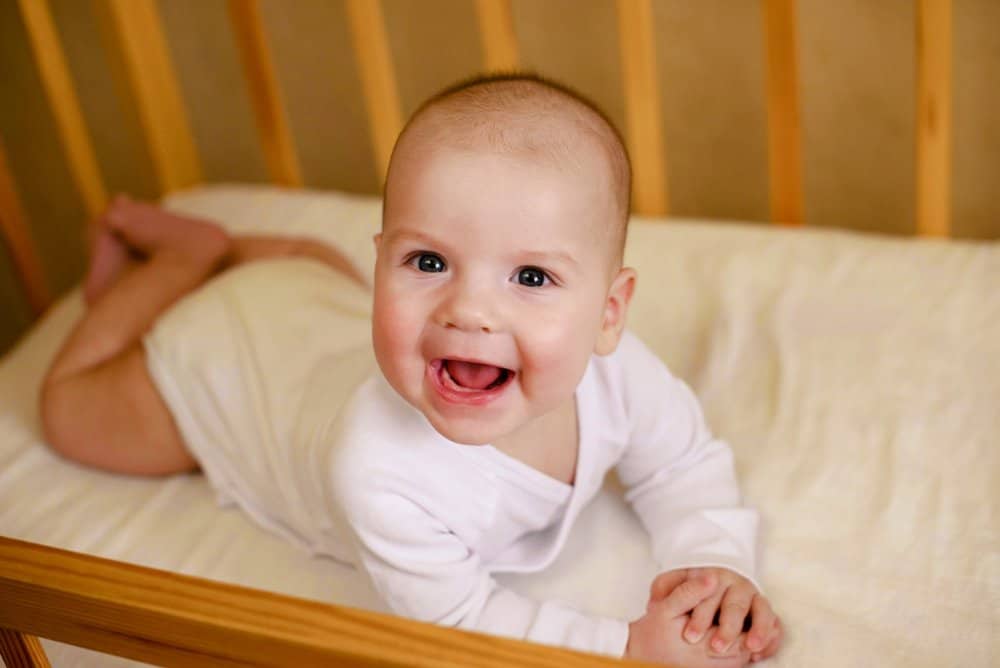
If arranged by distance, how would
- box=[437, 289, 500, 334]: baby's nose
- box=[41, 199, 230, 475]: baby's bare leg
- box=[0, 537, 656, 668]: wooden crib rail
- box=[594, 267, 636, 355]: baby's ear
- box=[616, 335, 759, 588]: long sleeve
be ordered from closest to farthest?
box=[0, 537, 656, 668]: wooden crib rail
box=[437, 289, 500, 334]: baby's nose
box=[594, 267, 636, 355]: baby's ear
box=[616, 335, 759, 588]: long sleeve
box=[41, 199, 230, 475]: baby's bare leg

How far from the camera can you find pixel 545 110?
2.25ft

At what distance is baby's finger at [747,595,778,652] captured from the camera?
0.77 m

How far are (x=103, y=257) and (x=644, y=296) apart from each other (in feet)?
2.07

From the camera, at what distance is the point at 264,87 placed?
4.76ft

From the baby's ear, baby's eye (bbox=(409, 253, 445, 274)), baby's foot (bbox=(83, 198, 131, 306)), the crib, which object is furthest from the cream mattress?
baby's eye (bbox=(409, 253, 445, 274))

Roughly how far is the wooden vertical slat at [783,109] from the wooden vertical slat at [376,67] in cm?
46

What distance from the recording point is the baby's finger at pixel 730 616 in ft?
→ 2.51

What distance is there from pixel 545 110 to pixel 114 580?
39cm

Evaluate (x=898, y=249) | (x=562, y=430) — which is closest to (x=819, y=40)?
(x=898, y=249)

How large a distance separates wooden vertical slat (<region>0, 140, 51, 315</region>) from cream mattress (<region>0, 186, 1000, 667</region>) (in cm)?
13

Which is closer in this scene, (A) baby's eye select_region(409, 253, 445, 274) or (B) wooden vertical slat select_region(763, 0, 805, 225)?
(A) baby's eye select_region(409, 253, 445, 274)

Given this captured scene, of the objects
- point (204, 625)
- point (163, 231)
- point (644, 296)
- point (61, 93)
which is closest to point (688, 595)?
point (204, 625)

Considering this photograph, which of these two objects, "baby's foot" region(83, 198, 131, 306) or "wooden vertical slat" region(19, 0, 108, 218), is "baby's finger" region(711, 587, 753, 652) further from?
"wooden vertical slat" region(19, 0, 108, 218)

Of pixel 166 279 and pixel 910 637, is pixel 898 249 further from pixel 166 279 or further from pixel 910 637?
pixel 166 279
